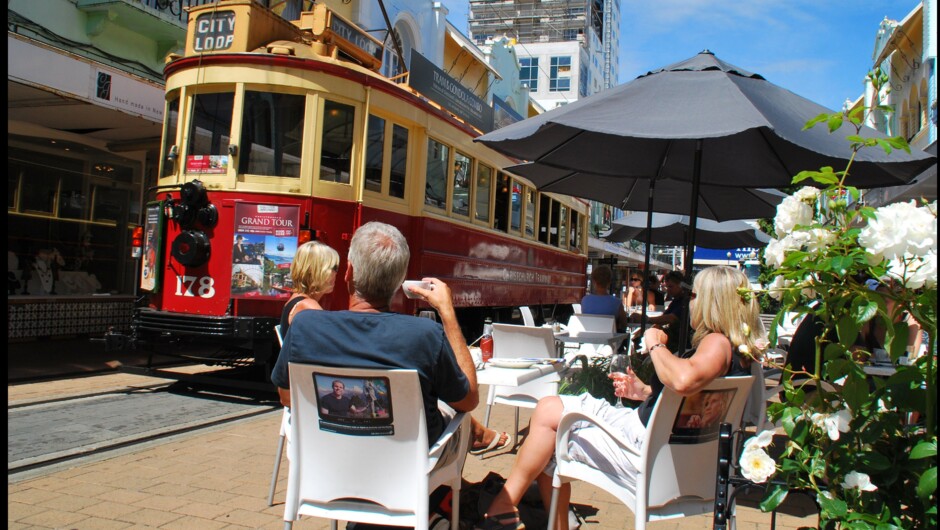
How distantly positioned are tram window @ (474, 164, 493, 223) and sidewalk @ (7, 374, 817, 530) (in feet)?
15.6

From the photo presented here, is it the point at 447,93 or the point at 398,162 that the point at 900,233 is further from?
the point at 447,93

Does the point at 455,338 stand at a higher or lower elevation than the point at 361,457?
higher

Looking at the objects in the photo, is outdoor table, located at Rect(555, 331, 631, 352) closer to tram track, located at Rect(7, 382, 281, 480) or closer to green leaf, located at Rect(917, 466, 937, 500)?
tram track, located at Rect(7, 382, 281, 480)

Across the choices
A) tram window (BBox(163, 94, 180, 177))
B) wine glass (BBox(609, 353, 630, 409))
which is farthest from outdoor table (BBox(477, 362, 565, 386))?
tram window (BBox(163, 94, 180, 177))

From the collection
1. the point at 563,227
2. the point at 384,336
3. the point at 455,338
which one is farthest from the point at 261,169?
the point at 563,227

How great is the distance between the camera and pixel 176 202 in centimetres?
639

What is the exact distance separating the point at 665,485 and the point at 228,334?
4.25 meters

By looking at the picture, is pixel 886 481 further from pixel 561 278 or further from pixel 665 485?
pixel 561 278

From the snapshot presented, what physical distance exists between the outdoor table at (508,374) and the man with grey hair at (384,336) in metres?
0.91

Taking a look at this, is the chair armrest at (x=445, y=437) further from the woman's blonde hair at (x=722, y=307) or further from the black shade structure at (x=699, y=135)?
the black shade structure at (x=699, y=135)

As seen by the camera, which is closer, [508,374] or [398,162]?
[508,374]

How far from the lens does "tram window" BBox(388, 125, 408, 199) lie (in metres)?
7.16

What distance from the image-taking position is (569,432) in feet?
9.34

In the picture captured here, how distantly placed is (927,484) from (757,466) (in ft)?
1.28
